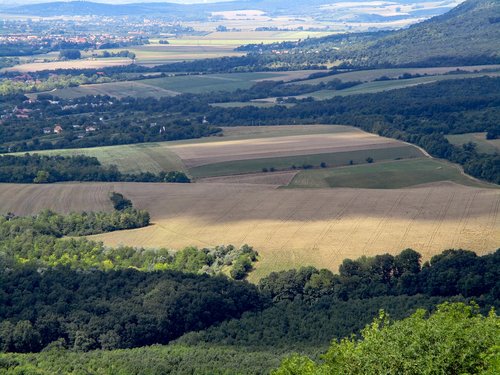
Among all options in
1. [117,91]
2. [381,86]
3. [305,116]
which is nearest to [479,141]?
[305,116]

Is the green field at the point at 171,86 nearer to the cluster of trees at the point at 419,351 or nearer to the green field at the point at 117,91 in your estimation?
the green field at the point at 117,91

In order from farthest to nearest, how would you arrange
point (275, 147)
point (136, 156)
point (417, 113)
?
point (417, 113)
point (275, 147)
point (136, 156)

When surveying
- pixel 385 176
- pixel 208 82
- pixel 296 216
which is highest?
pixel 296 216

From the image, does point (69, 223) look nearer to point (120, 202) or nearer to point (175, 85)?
point (120, 202)

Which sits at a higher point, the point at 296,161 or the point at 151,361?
the point at 151,361

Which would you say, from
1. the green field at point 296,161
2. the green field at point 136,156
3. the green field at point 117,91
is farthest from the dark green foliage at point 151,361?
the green field at point 117,91

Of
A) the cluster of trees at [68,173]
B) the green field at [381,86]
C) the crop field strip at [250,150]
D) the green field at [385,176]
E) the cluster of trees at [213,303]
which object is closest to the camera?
the cluster of trees at [213,303]

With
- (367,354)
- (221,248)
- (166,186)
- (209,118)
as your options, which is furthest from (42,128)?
(367,354)

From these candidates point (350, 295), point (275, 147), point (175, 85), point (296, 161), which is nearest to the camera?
point (350, 295)
